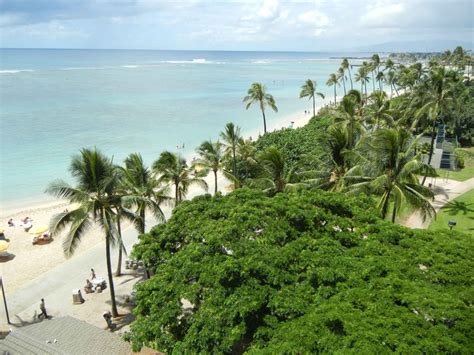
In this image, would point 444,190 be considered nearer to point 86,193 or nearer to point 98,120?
point 86,193

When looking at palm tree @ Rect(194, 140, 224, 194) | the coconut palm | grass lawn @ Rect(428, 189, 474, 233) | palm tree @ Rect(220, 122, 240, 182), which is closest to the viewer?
the coconut palm

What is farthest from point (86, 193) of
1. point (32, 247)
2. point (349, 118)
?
point (349, 118)

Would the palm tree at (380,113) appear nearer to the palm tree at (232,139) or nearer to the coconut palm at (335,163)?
the palm tree at (232,139)

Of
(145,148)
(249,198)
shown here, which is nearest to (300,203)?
(249,198)

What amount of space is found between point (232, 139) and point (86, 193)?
13.4m

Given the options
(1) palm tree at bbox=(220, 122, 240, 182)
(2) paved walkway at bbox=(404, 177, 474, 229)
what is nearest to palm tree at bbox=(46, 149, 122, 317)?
(1) palm tree at bbox=(220, 122, 240, 182)

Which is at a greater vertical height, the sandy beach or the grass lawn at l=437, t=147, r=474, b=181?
the grass lawn at l=437, t=147, r=474, b=181

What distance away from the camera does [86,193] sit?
589 inches

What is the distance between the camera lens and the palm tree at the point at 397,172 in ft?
52.4

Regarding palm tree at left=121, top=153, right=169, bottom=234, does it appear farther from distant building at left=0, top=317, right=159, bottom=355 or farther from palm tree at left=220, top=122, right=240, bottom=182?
palm tree at left=220, top=122, right=240, bottom=182

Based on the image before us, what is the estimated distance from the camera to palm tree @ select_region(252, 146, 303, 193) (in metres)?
18.7

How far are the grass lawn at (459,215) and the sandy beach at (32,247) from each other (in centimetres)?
1717

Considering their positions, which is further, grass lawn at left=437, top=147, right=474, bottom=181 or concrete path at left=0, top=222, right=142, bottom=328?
grass lawn at left=437, top=147, right=474, bottom=181

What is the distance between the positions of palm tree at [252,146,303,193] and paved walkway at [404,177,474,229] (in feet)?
32.0
